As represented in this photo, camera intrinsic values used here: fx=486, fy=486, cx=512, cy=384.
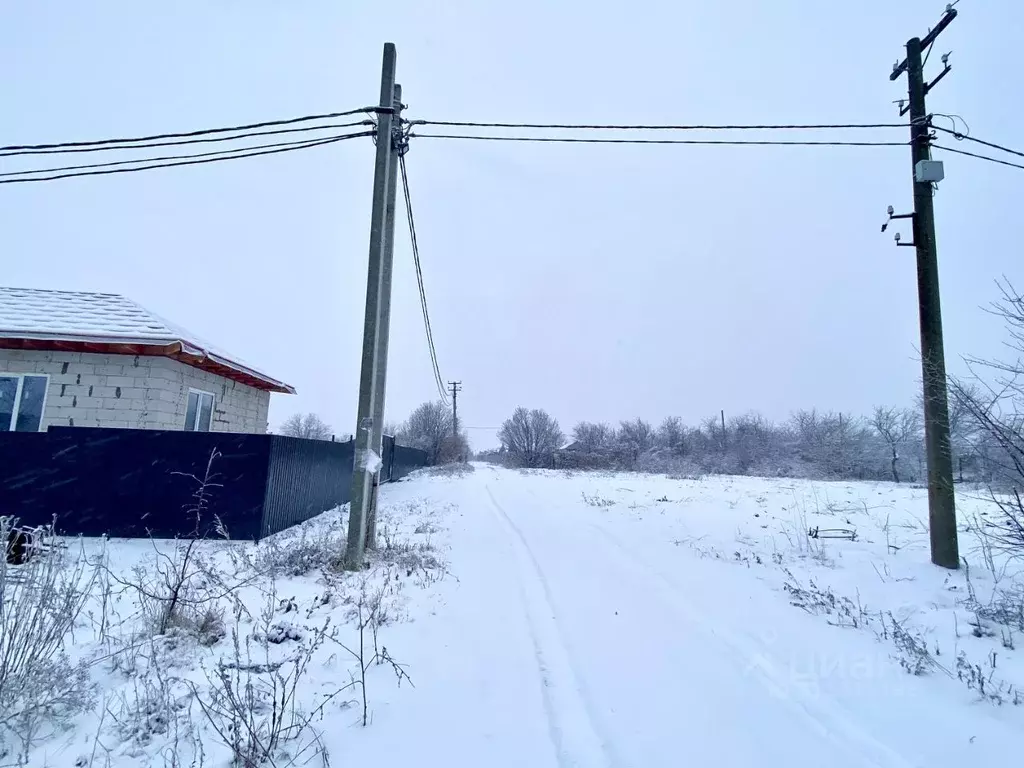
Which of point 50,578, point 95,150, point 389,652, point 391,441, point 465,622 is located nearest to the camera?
point 50,578

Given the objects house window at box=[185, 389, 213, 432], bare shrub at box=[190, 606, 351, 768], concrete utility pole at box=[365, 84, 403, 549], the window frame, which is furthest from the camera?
house window at box=[185, 389, 213, 432]

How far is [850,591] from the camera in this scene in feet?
18.4

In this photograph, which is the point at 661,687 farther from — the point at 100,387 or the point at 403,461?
the point at 403,461

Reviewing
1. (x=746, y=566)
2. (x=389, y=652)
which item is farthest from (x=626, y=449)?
(x=389, y=652)

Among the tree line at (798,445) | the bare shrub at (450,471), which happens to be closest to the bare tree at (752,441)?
the tree line at (798,445)

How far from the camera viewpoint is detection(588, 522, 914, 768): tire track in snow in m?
2.77

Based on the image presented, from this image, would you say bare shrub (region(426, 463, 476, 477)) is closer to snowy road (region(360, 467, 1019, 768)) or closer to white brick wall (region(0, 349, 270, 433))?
white brick wall (region(0, 349, 270, 433))

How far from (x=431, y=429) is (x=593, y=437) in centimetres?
2239

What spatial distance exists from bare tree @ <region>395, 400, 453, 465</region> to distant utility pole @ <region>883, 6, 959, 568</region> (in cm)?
4438

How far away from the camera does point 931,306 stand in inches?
270

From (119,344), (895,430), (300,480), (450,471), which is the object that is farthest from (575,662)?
(895,430)

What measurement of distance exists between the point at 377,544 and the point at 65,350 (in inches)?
324

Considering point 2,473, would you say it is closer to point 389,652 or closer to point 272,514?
point 272,514

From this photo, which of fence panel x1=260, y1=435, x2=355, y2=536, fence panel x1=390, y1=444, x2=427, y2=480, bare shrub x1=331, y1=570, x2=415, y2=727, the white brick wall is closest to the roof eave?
the white brick wall
